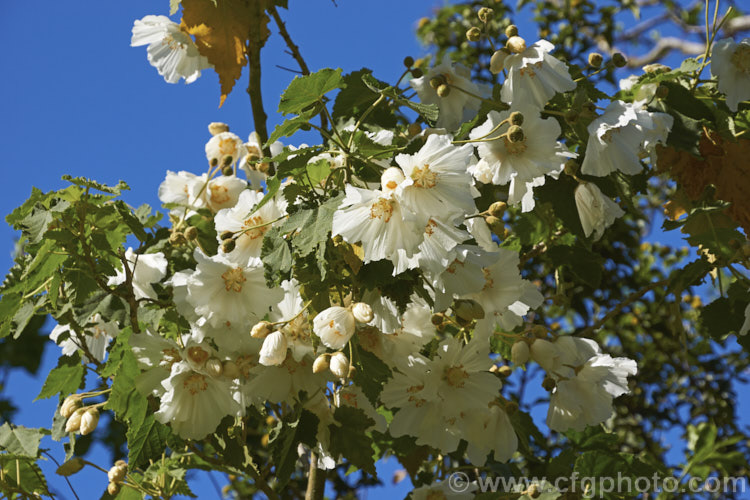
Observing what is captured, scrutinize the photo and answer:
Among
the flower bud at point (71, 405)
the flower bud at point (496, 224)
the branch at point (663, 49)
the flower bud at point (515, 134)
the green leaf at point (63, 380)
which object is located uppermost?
the branch at point (663, 49)

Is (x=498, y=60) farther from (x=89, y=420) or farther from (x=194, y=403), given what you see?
(x=89, y=420)

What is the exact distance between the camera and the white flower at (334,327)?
1.71m

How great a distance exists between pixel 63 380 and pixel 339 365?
1.03 metres

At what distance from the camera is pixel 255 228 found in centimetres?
193

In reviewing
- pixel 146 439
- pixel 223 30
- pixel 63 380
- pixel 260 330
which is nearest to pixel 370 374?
pixel 260 330

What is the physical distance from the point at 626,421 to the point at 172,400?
12.0ft

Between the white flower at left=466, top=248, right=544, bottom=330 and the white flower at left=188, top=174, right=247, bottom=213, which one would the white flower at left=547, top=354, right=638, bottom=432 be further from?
the white flower at left=188, top=174, right=247, bottom=213

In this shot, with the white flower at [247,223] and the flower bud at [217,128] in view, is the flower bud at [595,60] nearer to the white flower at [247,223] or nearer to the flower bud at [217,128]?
the white flower at [247,223]

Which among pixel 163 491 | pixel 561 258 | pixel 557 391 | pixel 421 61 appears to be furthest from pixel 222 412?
pixel 421 61

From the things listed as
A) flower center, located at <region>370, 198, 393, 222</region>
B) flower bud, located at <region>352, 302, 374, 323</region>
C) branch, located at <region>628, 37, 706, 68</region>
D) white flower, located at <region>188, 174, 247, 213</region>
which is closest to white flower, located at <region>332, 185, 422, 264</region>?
flower center, located at <region>370, 198, 393, 222</region>

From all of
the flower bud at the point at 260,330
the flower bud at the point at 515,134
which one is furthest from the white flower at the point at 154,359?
the flower bud at the point at 515,134

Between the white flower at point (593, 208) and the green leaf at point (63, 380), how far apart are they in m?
1.51

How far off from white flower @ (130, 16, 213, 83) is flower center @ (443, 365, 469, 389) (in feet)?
4.24

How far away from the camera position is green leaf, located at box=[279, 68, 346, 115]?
72.4 inches
